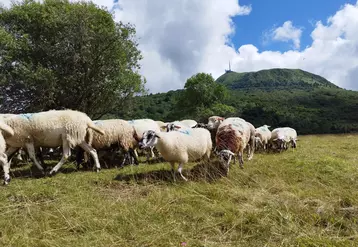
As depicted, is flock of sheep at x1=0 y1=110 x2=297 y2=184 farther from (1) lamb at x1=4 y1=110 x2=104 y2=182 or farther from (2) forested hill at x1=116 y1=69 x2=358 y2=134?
(2) forested hill at x1=116 y1=69 x2=358 y2=134

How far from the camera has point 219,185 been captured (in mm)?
7059

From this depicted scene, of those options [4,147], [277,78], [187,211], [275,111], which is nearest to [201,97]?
[275,111]

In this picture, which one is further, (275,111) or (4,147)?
(275,111)

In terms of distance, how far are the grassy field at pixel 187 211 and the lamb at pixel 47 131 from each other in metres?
1.96

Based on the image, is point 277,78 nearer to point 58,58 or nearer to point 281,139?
point 281,139

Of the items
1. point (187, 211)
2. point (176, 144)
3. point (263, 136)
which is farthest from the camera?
point (263, 136)

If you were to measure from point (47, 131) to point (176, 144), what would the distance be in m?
4.57

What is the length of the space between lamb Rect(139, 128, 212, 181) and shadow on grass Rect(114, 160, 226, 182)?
34 cm

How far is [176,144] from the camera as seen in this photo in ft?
28.9

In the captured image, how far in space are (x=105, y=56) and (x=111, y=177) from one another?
1262 cm

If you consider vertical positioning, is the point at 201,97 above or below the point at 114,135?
above

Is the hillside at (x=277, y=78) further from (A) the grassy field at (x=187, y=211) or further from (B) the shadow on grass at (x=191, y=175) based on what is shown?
(A) the grassy field at (x=187, y=211)

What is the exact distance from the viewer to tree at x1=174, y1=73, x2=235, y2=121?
4532cm

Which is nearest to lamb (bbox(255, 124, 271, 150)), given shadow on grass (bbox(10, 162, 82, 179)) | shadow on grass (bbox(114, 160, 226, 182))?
shadow on grass (bbox(114, 160, 226, 182))
